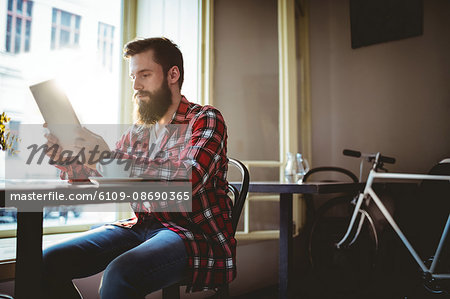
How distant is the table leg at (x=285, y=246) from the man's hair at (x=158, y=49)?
72 centimetres

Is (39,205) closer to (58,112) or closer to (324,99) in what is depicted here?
(58,112)

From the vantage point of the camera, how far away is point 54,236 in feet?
6.25

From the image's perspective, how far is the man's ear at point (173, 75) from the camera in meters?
1.33

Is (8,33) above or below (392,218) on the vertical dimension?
above

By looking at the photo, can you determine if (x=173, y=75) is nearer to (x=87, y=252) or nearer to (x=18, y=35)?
(x=87, y=252)

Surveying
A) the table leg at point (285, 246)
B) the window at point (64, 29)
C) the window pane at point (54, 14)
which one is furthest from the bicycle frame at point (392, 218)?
the window pane at point (54, 14)

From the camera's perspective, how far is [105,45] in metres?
2.32

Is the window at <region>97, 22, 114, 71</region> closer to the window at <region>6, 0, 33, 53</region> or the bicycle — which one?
the window at <region>6, 0, 33, 53</region>

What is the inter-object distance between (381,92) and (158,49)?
2258 mm

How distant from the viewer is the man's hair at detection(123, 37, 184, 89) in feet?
4.25

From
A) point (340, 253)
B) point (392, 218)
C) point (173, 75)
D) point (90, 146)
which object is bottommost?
point (340, 253)

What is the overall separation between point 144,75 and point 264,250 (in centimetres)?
164

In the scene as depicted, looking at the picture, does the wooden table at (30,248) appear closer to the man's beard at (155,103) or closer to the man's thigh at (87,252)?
the man's thigh at (87,252)

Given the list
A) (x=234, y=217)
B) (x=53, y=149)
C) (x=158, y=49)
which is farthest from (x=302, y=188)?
(x=53, y=149)
